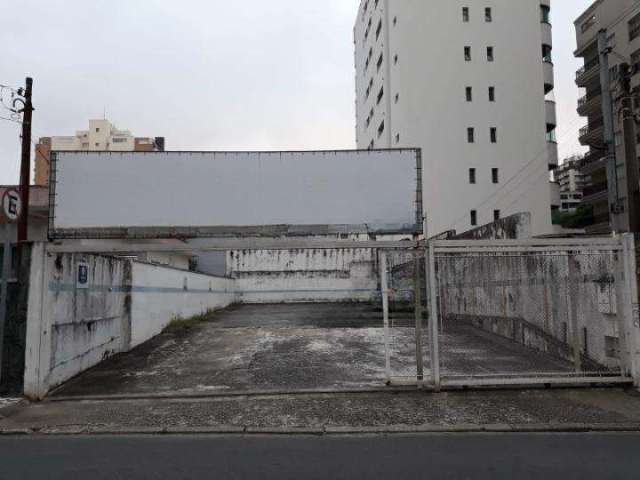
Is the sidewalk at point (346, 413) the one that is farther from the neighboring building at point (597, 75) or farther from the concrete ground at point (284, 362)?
the neighboring building at point (597, 75)

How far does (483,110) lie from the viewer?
116 feet

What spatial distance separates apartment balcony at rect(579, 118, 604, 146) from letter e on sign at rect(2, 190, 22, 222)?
150 feet

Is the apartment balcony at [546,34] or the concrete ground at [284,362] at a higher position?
the apartment balcony at [546,34]

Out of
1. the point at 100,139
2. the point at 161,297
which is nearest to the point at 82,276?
the point at 161,297

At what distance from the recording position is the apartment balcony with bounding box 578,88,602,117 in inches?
1673

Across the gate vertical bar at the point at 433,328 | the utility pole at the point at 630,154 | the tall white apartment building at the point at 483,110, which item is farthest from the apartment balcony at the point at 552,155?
the gate vertical bar at the point at 433,328

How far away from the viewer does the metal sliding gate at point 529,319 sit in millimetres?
7547

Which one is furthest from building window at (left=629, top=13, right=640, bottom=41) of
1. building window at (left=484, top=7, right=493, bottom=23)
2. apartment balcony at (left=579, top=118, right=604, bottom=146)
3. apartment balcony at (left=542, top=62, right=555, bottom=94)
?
building window at (left=484, top=7, right=493, bottom=23)

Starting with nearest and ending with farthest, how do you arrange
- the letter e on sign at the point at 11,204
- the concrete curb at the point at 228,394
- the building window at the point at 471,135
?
the letter e on sign at the point at 11,204
the concrete curb at the point at 228,394
the building window at the point at 471,135

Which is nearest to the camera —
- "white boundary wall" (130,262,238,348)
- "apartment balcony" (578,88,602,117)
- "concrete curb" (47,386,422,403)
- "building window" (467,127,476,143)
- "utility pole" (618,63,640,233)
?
"concrete curb" (47,386,422,403)

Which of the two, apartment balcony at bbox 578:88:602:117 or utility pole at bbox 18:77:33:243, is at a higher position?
apartment balcony at bbox 578:88:602:117

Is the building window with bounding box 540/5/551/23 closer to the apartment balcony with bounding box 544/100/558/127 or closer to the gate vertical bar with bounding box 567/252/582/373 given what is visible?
the apartment balcony with bounding box 544/100/558/127

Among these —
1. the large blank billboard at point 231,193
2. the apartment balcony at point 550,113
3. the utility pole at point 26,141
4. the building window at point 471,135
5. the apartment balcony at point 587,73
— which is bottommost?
the large blank billboard at point 231,193

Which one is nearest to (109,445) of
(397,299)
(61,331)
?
(61,331)
